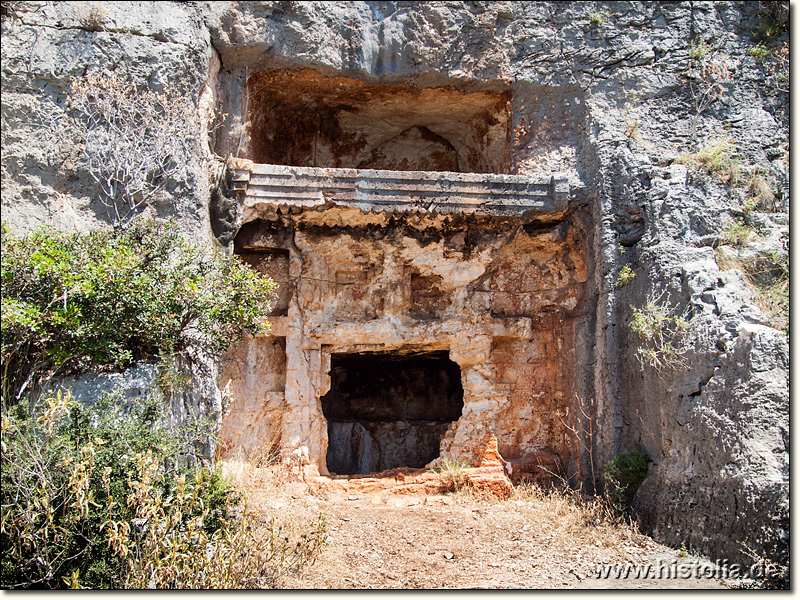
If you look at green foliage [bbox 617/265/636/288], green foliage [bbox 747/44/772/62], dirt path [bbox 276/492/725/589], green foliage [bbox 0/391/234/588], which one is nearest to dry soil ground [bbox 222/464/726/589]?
dirt path [bbox 276/492/725/589]

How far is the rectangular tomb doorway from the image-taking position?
1069 centimetres

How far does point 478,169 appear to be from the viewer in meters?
9.52

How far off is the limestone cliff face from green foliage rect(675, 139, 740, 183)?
0.39 feet

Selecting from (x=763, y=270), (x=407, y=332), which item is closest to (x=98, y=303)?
(x=407, y=332)

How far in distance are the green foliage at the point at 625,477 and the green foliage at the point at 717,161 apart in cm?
296

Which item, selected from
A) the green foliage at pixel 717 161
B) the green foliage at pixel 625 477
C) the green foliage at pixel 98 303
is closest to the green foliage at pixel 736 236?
the green foliage at pixel 717 161

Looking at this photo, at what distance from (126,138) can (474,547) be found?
16.6 ft

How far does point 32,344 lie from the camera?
5285 millimetres

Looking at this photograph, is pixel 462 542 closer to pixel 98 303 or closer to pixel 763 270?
pixel 98 303

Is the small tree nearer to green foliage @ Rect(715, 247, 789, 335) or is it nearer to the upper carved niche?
the upper carved niche

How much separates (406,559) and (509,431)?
317 cm

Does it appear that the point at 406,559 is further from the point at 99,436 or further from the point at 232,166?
the point at 232,166

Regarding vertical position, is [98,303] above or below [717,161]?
below

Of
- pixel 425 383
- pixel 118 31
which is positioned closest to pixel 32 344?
pixel 118 31
